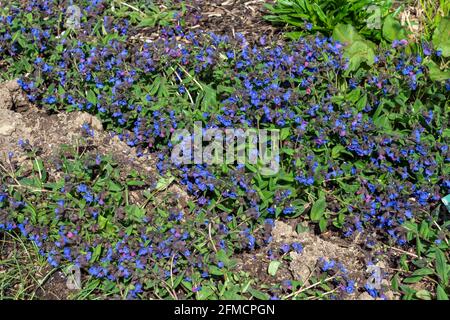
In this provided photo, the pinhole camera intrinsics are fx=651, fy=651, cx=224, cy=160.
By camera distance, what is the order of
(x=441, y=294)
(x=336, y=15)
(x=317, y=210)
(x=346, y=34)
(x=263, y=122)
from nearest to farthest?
1. (x=441, y=294)
2. (x=317, y=210)
3. (x=263, y=122)
4. (x=346, y=34)
5. (x=336, y=15)

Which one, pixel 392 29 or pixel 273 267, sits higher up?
pixel 392 29

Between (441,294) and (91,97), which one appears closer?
(441,294)

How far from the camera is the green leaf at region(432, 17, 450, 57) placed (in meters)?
4.39

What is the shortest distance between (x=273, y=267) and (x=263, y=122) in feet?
3.11

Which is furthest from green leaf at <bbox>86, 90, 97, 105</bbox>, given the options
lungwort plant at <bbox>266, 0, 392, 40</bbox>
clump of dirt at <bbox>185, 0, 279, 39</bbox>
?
lungwort plant at <bbox>266, 0, 392, 40</bbox>

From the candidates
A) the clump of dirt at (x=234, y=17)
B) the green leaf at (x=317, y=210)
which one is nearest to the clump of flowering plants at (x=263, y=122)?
the green leaf at (x=317, y=210)

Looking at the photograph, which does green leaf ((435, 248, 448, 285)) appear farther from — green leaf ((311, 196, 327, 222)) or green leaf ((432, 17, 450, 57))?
green leaf ((432, 17, 450, 57))

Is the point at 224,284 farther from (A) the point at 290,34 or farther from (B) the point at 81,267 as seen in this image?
(A) the point at 290,34

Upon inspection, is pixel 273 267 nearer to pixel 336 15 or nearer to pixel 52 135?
pixel 52 135

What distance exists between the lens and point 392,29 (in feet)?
14.9

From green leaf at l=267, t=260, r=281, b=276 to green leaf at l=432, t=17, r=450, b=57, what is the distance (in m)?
1.89

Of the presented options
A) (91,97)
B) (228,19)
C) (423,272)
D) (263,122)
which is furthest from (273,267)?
(228,19)
